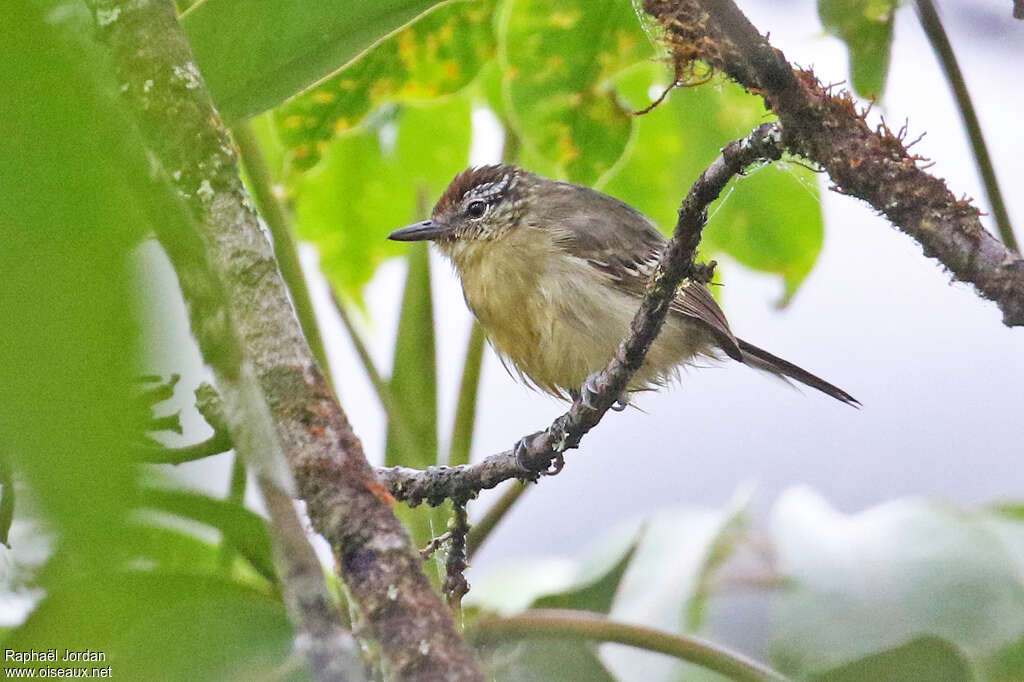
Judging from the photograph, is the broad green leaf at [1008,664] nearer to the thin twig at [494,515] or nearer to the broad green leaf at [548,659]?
the broad green leaf at [548,659]

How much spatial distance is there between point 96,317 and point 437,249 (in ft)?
10.5

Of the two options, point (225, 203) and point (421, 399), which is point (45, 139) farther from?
point (421, 399)

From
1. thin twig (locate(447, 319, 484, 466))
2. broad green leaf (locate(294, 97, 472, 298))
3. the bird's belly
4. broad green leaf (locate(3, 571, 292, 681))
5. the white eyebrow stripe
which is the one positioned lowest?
broad green leaf (locate(3, 571, 292, 681))

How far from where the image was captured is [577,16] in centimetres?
245

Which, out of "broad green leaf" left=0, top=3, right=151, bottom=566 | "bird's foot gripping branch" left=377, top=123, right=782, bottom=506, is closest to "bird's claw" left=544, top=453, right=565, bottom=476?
"bird's foot gripping branch" left=377, top=123, right=782, bottom=506

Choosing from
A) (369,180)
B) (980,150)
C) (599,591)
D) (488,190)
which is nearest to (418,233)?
(369,180)

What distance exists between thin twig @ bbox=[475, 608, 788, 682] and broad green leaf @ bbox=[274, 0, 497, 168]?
3.86 ft

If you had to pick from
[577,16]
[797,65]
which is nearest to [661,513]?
[577,16]

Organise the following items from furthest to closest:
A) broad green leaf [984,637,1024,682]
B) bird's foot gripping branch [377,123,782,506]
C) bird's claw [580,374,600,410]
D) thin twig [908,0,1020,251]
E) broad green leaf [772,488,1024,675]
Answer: broad green leaf [772,488,1024,675] → broad green leaf [984,637,1024,682] → bird's claw [580,374,600,410] → thin twig [908,0,1020,251] → bird's foot gripping branch [377,123,782,506]

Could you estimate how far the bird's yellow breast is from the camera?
9.97ft

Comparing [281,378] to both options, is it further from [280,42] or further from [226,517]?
[280,42]

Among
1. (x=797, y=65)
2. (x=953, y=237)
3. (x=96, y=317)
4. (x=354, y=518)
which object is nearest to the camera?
(x=96, y=317)

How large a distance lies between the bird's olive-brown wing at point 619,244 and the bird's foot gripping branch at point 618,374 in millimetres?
787

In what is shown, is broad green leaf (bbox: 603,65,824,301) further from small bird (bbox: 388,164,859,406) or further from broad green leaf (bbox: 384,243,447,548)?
broad green leaf (bbox: 384,243,447,548)
